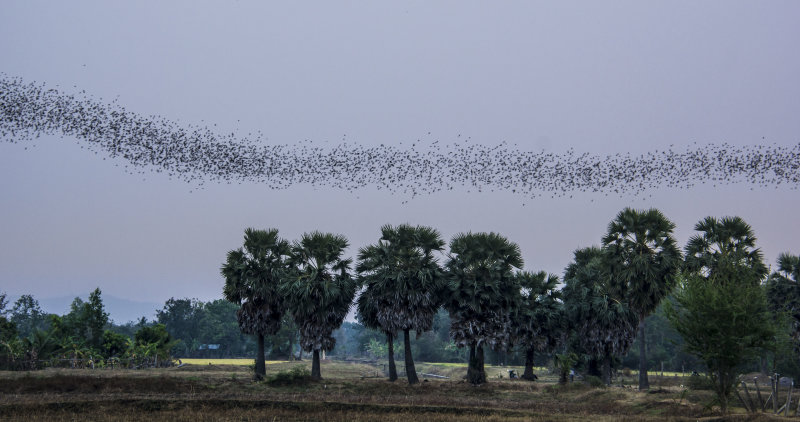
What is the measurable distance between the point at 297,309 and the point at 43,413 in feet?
83.8

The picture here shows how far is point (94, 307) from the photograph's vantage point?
69375 mm

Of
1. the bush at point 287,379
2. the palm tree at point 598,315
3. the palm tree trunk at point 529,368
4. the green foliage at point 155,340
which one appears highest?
the palm tree at point 598,315

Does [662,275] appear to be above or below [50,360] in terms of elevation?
above

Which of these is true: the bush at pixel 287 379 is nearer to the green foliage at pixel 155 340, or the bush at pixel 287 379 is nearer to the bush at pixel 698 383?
the green foliage at pixel 155 340

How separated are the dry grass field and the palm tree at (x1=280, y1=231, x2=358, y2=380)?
587cm

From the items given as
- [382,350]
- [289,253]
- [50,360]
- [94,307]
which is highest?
[289,253]

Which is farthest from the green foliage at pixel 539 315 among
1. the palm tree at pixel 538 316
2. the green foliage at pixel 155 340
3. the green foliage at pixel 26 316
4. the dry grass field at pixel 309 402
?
the green foliage at pixel 26 316

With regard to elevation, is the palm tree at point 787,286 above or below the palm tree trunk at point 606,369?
above

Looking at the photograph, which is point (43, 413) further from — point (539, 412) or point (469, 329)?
point (469, 329)

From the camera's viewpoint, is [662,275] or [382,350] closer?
[662,275]

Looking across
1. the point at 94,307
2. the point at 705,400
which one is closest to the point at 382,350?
the point at 94,307

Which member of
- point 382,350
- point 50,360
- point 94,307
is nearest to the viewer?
point 50,360

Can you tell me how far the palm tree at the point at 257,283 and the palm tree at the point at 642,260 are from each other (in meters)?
31.4

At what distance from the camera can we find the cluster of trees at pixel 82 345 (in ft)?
186
